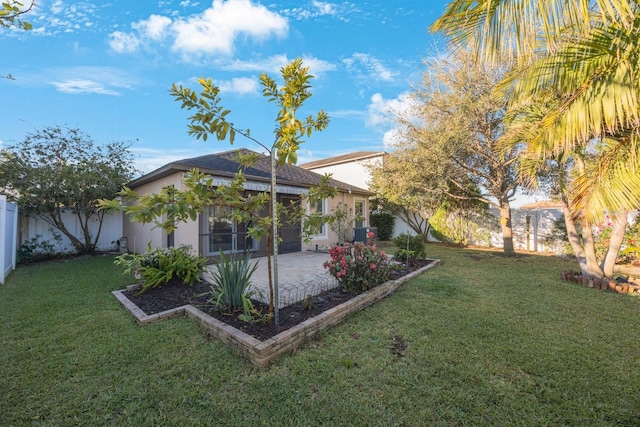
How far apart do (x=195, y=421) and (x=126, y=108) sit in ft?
46.7

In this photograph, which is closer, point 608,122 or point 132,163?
point 608,122

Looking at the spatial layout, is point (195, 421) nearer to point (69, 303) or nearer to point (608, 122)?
point (69, 303)

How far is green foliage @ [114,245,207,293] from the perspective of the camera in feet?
26.2

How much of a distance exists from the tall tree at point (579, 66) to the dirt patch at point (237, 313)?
5985 millimetres

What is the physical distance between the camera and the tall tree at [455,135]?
44.7 feet

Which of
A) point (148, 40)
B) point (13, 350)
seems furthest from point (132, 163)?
point (13, 350)

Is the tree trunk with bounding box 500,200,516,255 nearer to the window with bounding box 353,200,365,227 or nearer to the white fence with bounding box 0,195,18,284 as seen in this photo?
the window with bounding box 353,200,365,227

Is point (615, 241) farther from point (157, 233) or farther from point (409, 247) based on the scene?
point (157, 233)

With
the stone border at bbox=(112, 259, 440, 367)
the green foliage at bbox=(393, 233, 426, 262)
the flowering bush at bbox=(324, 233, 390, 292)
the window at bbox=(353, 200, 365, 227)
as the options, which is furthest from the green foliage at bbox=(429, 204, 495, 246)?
the stone border at bbox=(112, 259, 440, 367)

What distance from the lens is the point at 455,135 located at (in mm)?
13430

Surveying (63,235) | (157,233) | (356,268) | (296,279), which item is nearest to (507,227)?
(356,268)

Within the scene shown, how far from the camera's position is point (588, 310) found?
688 centimetres

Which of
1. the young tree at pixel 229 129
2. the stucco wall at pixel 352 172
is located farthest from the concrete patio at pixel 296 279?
the stucco wall at pixel 352 172

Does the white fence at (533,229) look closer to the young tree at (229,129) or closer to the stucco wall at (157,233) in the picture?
the young tree at (229,129)
